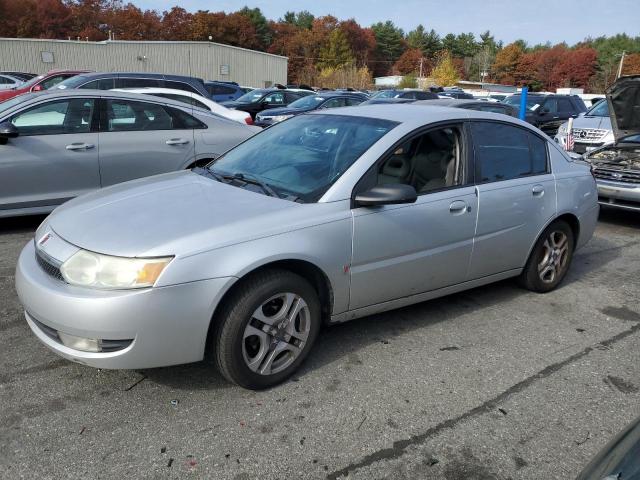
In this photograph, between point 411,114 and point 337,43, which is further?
point 337,43

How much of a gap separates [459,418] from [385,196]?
1274 mm

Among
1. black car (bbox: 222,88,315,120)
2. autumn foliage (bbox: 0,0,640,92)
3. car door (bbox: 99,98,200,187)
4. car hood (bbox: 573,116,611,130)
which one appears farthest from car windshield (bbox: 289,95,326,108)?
autumn foliage (bbox: 0,0,640,92)

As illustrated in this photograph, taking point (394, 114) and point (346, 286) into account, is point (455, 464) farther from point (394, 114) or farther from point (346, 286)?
point (394, 114)

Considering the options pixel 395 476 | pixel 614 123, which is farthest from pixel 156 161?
pixel 614 123

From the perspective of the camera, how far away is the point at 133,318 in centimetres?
263

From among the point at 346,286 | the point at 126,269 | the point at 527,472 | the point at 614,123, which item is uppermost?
the point at 614,123

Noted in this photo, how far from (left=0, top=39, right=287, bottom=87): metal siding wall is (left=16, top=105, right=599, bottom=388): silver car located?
1543 inches

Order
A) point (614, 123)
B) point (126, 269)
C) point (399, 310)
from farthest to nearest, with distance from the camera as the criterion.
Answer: point (614, 123) < point (399, 310) < point (126, 269)

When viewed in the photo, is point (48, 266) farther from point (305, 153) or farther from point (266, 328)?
point (305, 153)

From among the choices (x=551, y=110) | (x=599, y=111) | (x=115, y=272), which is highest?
(x=599, y=111)

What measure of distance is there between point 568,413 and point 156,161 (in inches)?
203

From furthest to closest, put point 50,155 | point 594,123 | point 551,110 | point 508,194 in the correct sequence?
point 551,110 < point 594,123 < point 50,155 < point 508,194

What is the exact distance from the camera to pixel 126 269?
8.73ft

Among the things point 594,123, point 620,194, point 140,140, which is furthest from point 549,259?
point 594,123
